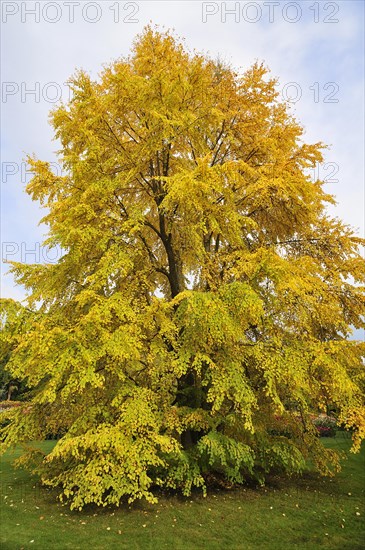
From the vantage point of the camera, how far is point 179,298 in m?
6.68

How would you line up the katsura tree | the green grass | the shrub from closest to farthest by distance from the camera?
the green grass → the katsura tree → the shrub

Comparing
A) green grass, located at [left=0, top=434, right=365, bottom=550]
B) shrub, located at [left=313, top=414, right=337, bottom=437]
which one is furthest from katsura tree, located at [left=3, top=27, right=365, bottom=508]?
shrub, located at [left=313, top=414, right=337, bottom=437]

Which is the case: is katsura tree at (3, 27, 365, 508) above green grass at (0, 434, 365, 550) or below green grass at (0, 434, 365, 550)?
above

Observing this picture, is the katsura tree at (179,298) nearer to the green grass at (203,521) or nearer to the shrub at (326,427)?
the green grass at (203,521)

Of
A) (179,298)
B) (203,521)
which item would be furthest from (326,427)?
(179,298)

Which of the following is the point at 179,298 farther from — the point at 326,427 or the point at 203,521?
the point at 326,427

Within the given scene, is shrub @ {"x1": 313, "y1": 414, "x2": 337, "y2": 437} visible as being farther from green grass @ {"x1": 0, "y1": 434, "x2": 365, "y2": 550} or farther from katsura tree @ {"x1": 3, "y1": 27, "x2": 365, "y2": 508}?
katsura tree @ {"x1": 3, "y1": 27, "x2": 365, "y2": 508}

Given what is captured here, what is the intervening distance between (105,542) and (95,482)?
91 cm

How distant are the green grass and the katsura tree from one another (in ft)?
1.53

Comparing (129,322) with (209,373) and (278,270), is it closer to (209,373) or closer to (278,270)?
(209,373)

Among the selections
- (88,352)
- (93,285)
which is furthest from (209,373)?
(93,285)

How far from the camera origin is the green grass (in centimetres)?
598

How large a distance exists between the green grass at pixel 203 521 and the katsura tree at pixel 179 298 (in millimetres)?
466

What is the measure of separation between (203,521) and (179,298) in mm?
4058
